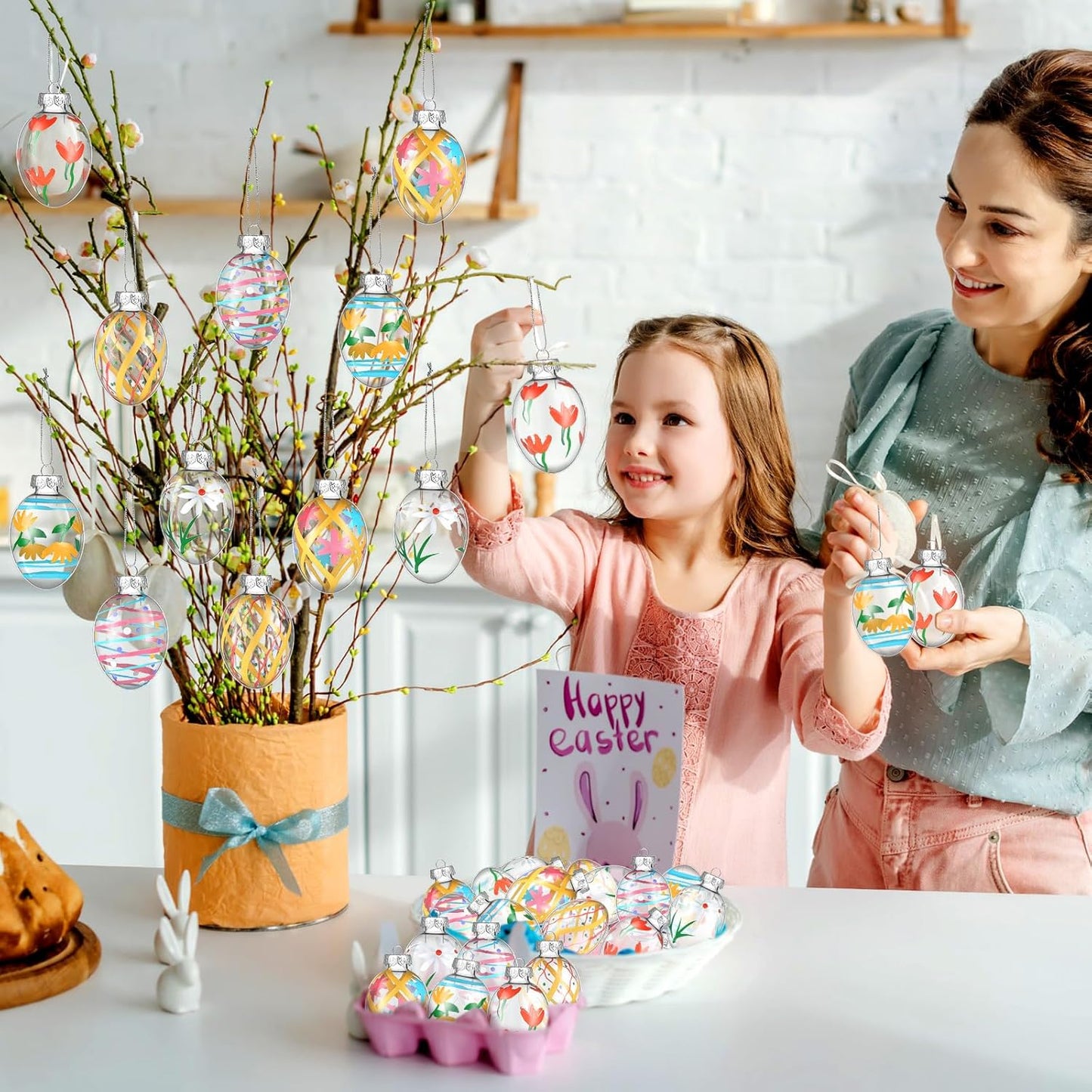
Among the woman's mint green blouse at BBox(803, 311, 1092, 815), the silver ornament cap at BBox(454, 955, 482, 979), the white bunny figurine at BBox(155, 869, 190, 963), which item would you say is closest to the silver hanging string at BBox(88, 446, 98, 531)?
the white bunny figurine at BBox(155, 869, 190, 963)

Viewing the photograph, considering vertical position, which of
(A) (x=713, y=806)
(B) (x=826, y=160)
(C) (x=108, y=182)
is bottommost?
(A) (x=713, y=806)

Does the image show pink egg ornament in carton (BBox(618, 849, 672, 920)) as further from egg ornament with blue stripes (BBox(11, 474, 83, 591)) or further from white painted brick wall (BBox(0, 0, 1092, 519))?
white painted brick wall (BBox(0, 0, 1092, 519))

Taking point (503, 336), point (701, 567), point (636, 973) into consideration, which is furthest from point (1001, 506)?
point (636, 973)

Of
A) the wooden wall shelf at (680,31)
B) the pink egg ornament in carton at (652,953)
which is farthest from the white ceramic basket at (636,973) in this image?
the wooden wall shelf at (680,31)

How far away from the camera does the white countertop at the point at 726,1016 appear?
2.83 ft

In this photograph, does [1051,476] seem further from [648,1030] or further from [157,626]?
[157,626]

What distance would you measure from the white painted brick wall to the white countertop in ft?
6.21

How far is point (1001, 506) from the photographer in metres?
1.35

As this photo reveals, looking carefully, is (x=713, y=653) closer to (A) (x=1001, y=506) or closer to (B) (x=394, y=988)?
(A) (x=1001, y=506)

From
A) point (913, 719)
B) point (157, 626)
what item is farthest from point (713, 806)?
point (157, 626)

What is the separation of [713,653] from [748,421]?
24cm

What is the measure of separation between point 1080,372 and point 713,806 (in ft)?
1.82

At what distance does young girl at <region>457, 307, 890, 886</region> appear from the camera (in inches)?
52.0

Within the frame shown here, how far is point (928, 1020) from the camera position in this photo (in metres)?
0.94
